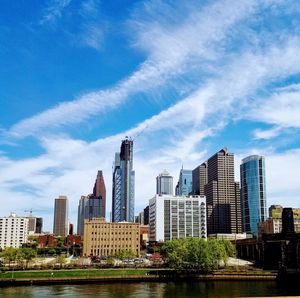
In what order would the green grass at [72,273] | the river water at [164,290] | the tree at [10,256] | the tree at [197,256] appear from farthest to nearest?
the tree at [10,256] < the tree at [197,256] < the green grass at [72,273] < the river water at [164,290]

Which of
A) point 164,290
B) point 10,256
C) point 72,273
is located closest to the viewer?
point 164,290

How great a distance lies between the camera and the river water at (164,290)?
93.1m

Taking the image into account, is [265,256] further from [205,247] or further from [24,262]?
[24,262]

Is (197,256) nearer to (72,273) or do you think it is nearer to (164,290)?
(164,290)

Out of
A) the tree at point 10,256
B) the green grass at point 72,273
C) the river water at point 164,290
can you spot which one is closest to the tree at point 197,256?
the green grass at point 72,273

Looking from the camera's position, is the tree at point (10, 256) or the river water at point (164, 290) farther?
the tree at point (10, 256)

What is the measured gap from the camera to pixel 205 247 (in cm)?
13538

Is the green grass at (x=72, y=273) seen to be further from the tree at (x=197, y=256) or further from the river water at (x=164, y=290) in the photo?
the river water at (x=164, y=290)

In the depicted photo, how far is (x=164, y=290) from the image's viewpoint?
335 ft

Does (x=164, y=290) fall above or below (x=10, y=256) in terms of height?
below

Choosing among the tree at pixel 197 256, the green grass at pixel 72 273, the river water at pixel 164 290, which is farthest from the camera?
the tree at pixel 197 256

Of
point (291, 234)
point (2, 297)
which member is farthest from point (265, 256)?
point (2, 297)

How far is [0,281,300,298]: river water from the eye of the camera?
306 feet

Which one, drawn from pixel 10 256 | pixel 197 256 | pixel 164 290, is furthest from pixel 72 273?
pixel 10 256
